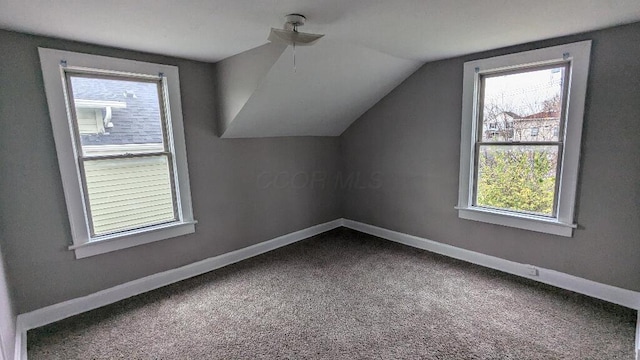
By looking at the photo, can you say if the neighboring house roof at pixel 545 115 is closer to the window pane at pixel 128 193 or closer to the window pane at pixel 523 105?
the window pane at pixel 523 105

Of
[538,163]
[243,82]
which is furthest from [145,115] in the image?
[538,163]

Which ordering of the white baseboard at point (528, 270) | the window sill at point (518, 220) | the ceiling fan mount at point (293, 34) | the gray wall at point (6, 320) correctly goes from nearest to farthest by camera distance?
1. the gray wall at point (6, 320)
2. the ceiling fan mount at point (293, 34)
3. the white baseboard at point (528, 270)
4. the window sill at point (518, 220)

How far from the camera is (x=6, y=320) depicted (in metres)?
1.77

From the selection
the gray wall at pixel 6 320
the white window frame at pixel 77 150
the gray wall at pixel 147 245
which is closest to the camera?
the gray wall at pixel 6 320

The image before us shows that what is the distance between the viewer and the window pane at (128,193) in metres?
2.51

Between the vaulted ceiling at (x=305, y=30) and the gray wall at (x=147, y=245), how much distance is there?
0.70 ft

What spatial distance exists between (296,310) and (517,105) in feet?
8.98

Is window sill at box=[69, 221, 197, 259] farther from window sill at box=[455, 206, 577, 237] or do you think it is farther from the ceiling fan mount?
window sill at box=[455, 206, 577, 237]

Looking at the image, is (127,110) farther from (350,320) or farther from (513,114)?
(513,114)

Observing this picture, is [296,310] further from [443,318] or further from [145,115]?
[145,115]

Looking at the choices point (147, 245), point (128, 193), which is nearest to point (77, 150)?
point (128, 193)

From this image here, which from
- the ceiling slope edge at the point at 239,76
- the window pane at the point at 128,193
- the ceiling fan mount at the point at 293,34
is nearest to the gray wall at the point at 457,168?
the ceiling slope edge at the point at 239,76

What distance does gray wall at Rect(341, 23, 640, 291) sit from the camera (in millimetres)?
2260

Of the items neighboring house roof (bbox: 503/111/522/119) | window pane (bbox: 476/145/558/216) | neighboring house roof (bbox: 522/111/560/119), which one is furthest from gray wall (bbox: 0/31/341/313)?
neighboring house roof (bbox: 522/111/560/119)
